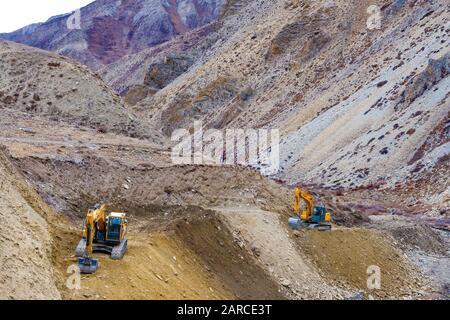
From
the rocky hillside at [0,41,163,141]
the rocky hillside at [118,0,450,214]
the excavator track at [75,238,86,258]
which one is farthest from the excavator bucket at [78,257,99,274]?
the rocky hillside at [0,41,163,141]

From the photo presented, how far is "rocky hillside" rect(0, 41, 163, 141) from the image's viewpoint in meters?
34.0

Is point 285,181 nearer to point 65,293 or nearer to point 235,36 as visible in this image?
point 65,293

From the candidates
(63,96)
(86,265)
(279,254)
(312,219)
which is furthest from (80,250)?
(63,96)

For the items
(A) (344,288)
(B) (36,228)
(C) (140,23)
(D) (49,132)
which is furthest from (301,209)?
(C) (140,23)

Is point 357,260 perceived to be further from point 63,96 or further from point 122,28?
point 122,28

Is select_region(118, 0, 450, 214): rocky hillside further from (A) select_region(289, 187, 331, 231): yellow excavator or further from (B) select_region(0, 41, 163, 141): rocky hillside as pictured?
(B) select_region(0, 41, 163, 141): rocky hillside

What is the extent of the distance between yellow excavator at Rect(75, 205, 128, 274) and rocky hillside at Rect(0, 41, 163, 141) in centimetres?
1934

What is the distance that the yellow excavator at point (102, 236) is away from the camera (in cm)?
1323

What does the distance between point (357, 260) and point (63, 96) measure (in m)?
22.2

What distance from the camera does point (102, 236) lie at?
1413 cm

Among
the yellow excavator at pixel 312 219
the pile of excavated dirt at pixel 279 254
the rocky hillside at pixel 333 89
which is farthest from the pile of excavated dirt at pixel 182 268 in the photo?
the rocky hillside at pixel 333 89

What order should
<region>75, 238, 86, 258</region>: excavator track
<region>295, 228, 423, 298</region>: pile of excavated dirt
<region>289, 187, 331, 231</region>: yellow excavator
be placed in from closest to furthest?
<region>75, 238, 86, 258</region>: excavator track
<region>295, 228, 423, 298</region>: pile of excavated dirt
<region>289, 187, 331, 231</region>: yellow excavator

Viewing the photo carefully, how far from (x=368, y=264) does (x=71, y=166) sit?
1007 cm
